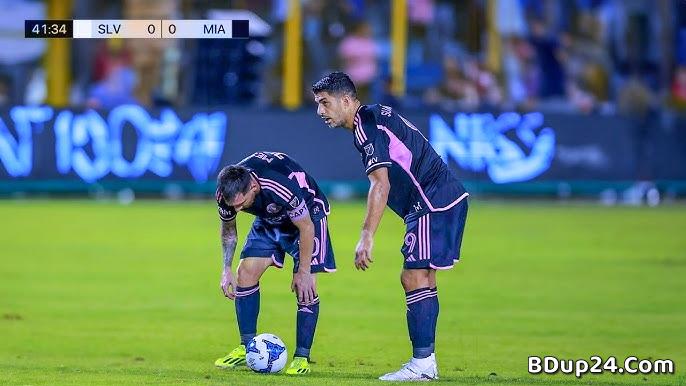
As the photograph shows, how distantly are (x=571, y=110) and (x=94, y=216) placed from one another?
923 centimetres

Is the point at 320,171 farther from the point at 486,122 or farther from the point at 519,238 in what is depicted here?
the point at 519,238

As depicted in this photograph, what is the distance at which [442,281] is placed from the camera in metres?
16.3

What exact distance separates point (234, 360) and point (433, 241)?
170 cm

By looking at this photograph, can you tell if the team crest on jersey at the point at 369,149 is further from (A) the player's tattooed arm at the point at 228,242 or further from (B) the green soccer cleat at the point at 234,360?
(B) the green soccer cleat at the point at 234,360

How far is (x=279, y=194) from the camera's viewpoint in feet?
32.8

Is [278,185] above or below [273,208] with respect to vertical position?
above

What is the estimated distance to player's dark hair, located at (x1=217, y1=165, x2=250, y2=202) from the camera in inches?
384

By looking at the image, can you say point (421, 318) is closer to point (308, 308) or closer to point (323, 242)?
point (308, 308)

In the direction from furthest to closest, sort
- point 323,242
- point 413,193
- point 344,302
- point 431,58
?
point 431,58
point 344,302
point 323,242
point 413,193

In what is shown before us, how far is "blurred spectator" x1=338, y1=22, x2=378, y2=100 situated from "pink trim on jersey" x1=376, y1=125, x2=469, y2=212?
18.2m

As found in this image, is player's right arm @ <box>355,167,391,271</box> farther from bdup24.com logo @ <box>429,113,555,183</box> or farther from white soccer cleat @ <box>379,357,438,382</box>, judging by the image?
bdup24.com logo @ <box>429,113,555,183</box>

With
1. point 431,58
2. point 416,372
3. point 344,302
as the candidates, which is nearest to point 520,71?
point 431,58

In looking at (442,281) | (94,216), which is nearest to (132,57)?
(94,216)

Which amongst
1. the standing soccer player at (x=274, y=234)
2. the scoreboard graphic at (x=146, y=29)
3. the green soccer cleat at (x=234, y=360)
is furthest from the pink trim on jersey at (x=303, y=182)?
the green soccer cleat at (x=234, y=360)
